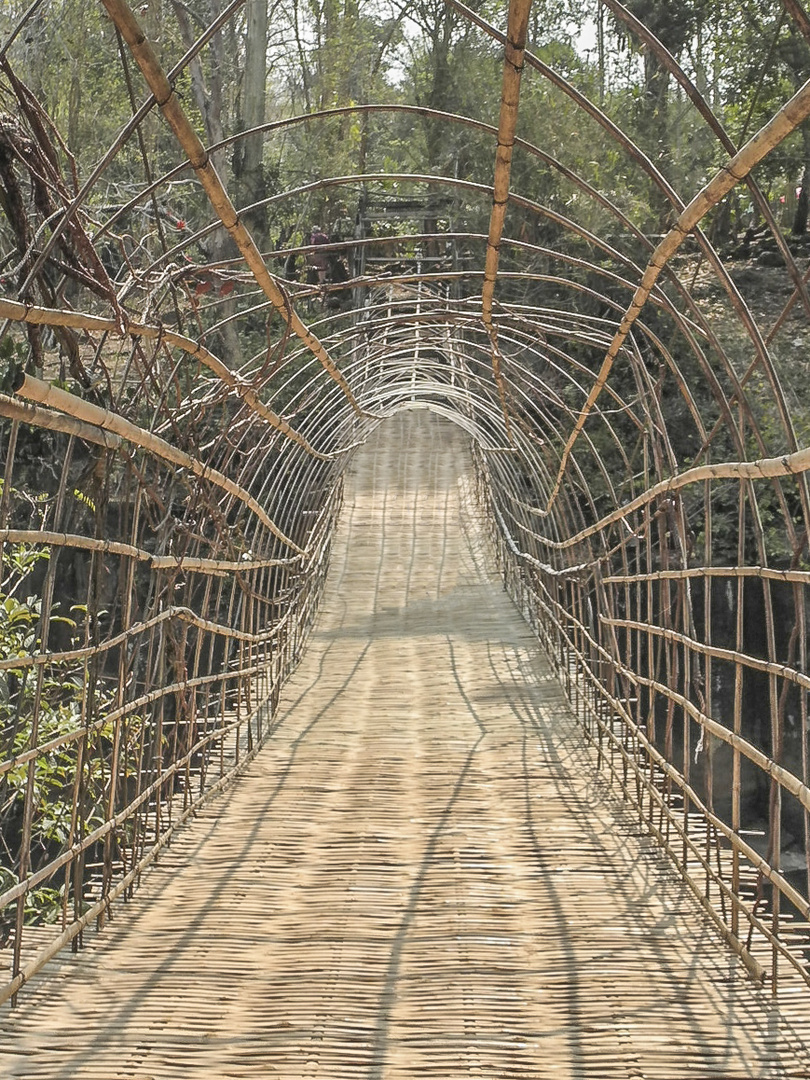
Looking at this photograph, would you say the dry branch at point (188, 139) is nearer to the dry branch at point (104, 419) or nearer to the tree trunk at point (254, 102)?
the dry branch at point (104, 419)

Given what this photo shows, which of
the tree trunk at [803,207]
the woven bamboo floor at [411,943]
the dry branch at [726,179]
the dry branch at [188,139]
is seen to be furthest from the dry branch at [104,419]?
the tree trunk at [803,207]

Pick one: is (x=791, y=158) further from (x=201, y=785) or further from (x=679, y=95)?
(x=201, y=785)

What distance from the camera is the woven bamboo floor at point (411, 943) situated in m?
2.31

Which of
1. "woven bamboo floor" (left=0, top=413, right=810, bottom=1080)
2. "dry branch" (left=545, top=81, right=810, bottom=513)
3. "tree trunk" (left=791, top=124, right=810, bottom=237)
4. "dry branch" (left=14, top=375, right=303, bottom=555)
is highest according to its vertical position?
"tree trunk" (left=791, top=124, right=810, bottom=237)

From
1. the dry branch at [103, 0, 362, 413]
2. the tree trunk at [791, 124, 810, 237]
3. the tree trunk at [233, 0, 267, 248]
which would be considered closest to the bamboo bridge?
the dry branch at [103, 0, 362, 413]

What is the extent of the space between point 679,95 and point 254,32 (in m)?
4.90

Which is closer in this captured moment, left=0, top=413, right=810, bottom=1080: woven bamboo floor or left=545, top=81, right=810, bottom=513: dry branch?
left=545, top=81, right=810, bottom=513: dry branch

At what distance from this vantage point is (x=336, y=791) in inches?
176

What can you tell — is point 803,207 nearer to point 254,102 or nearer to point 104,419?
point 254,102

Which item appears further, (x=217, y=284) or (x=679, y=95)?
(x=679, y=95)

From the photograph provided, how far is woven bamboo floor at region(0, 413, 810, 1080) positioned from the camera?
7.57ft

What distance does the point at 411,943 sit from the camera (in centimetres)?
292

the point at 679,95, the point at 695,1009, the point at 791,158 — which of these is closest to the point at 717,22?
the point at 679,95

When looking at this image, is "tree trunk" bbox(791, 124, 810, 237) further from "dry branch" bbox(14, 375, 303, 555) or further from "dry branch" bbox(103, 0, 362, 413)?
"dry branch" bbox(103, 0, 362, 413)
